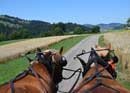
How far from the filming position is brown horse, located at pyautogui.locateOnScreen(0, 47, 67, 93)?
19.9 ft

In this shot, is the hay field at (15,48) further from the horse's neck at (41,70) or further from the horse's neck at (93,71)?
the horse's neck at (93,71)

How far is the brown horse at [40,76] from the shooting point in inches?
238

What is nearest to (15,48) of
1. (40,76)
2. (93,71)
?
(40,76)

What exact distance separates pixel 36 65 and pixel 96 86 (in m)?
2.21

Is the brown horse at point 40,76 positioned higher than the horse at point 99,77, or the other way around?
the horse at point 99,77

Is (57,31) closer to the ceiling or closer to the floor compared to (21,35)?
closer to the floor

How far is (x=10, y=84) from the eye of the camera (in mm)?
6031

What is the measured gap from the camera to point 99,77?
5.97m

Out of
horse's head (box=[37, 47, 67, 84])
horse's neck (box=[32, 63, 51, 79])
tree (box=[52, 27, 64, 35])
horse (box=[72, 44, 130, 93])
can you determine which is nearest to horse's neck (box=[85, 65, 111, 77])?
horse (box=[72, 44, 130, 93])

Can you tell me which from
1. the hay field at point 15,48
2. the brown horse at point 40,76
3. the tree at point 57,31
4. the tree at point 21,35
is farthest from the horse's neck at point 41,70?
the tree at point 57,31

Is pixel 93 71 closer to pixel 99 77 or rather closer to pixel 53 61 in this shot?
pixel 99 77

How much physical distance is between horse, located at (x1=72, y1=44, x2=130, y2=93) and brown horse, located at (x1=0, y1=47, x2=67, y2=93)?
26.7 inches

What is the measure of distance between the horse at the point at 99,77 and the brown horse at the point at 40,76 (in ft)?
2.22

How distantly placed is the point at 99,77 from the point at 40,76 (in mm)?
1410
